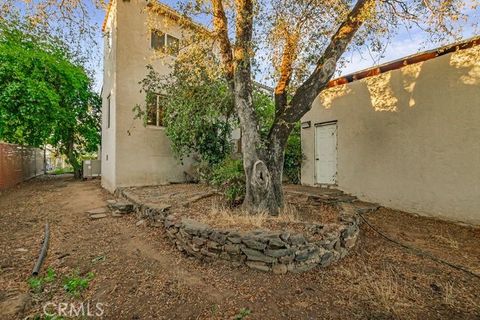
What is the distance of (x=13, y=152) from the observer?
37.8 ft

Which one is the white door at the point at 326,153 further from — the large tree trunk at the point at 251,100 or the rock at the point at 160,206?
the rock at the point at 160,206

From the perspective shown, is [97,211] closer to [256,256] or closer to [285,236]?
[256,256]

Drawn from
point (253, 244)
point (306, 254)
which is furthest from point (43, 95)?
point (306, 254)

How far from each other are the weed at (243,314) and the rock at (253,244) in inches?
36.9

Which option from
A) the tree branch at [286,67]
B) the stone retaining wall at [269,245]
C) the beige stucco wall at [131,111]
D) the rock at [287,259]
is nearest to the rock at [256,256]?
the stone retaining wall at [269,245]

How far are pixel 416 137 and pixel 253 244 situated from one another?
5.27 meters

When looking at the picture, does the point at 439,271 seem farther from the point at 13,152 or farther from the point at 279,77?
the point at 13,152

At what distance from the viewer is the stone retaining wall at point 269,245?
3.66 meters

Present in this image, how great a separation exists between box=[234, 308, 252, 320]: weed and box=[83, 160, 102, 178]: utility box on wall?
535 inches

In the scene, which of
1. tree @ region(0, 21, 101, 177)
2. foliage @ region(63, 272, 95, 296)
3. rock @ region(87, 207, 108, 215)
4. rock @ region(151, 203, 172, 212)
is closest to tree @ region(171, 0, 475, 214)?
rock @ region(151, 203, 172, 212)

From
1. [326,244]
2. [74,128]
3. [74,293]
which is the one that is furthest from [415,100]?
[74,128]

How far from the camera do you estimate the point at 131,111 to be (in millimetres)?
8797

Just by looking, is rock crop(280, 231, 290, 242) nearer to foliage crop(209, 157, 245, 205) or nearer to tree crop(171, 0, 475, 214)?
tree crop(171, 0, 475, 214)

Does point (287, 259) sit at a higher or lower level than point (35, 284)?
higher
